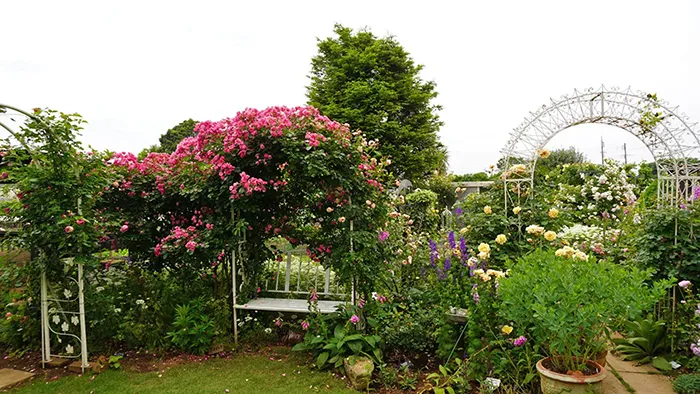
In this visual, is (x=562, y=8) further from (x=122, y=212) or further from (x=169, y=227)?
(x=122, y=212)

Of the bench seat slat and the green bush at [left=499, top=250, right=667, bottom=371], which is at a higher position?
the green bush at [left=499, top=250, right=667, bottom=371]

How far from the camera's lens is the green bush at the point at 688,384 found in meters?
2.80

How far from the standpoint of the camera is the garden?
306 centimetres

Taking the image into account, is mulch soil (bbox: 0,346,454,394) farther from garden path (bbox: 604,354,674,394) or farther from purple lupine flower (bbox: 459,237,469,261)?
garden path (bbox: 604,354,674,394)

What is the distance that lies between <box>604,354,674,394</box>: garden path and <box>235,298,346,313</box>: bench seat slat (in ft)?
7.46

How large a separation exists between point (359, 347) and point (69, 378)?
2493 millimetres

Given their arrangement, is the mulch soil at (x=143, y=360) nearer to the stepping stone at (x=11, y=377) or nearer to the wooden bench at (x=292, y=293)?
the stepping stone at (x=11, y=377)

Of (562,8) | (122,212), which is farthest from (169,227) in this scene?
(562,8)

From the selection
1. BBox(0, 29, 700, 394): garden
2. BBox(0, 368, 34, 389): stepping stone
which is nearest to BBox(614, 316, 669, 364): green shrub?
BBox(0, 29, 700, 394): garden

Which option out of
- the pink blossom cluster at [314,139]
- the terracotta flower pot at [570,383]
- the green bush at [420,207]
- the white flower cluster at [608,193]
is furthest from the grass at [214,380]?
the white flower cluster at [608,193]

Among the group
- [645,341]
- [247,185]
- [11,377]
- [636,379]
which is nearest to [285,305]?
[247,185]

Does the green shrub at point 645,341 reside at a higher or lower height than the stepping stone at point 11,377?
higher

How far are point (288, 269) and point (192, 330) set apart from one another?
3.68 ft

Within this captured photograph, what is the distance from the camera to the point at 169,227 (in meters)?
4.51
